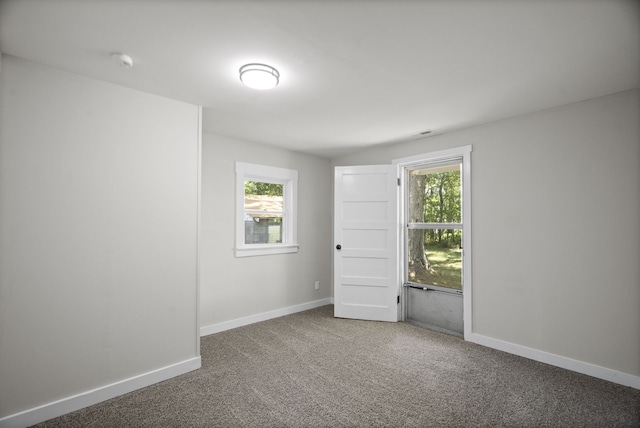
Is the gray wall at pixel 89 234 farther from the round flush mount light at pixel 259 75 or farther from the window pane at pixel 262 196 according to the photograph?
the window pane at pixel 262 196

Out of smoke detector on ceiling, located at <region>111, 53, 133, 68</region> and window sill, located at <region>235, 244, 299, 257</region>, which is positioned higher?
smoke detector on ceiling, located at <region>111, 53, 133, 68</region>

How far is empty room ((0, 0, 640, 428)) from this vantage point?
1772 mm

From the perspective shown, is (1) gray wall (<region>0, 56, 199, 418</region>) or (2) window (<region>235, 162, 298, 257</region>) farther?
(2) window (<region>235, 162, 298, 257</region>)

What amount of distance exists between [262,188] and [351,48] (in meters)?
2.72

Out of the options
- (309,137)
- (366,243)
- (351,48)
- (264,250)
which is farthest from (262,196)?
(351,48)

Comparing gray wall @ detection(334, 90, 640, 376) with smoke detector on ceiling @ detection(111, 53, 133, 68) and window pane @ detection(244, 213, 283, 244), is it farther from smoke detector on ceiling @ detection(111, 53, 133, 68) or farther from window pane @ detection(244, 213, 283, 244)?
smoke detector on ceiling @ detection(111, 53, 133, 68)

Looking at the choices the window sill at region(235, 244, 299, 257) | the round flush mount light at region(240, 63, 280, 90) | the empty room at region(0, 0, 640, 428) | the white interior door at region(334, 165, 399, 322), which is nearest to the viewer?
the empty room at region(0, 0, 640, 428)

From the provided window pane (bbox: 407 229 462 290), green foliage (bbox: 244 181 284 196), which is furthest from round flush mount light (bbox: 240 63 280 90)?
window pane (bbox: 407 229 462 290)

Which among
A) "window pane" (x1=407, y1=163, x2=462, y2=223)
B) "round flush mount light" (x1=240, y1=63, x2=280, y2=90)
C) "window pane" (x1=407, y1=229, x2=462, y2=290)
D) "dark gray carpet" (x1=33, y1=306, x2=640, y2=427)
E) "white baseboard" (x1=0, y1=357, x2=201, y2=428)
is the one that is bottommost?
"dark gray carpet" (x1=33, y1=306, x2=640, y2=427)

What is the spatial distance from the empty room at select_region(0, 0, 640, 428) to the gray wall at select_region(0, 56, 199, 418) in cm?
1

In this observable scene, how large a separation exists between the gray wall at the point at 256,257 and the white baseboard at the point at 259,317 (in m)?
0.04

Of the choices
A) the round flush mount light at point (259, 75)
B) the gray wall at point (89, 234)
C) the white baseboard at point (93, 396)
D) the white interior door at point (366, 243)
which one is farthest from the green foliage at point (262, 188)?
the white baseboard at point (93, 396)

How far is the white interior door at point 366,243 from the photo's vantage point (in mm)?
4105

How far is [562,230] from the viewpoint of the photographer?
9.09 feet
